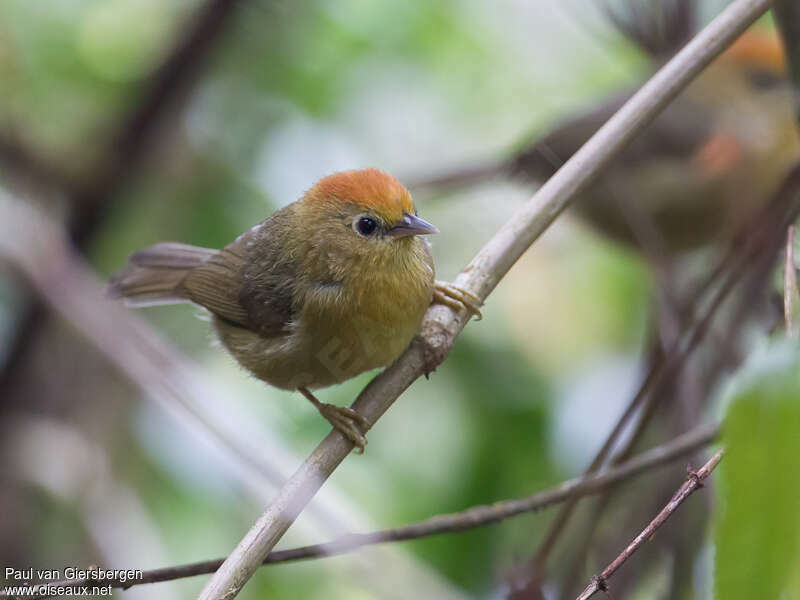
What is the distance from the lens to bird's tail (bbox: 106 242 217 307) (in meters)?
3.32

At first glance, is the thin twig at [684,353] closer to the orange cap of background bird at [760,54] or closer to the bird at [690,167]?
the bird at [690,167]

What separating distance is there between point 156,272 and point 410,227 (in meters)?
1.28

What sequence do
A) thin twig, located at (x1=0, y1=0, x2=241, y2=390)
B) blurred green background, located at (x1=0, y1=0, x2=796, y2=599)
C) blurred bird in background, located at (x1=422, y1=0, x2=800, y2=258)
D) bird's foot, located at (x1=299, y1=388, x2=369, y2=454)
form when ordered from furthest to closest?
thin twig, located at (x1=0, y1=0, x2=241, y2=390), blurred bird in background, located at (x1=422, y1=0, x2=800, y2=258), blurred green background, located at (x1=0, y1=0, x2=796, y2=599), bird's foot, located at (x1=299, y1=388, x2=369, y2=454)

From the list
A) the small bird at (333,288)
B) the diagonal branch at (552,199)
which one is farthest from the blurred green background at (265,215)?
the diagonal branch at (552,199)

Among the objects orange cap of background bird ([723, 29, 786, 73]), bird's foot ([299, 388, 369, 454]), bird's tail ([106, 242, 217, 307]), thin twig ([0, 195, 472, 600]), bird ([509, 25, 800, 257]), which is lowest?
thin twig ([0, 195, 472, 600])

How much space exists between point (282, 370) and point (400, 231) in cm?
58

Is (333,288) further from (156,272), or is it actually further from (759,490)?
(759,490)

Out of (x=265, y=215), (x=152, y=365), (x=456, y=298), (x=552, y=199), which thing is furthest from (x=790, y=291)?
(x=265, y=215)

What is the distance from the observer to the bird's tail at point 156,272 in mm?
3322

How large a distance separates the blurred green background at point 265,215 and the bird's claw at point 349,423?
2.65 ft

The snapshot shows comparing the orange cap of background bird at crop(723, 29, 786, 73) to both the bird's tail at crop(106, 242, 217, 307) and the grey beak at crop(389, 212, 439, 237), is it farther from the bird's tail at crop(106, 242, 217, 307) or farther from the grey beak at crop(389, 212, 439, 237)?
the bird's tail at crop(106, 242, 217, 307)

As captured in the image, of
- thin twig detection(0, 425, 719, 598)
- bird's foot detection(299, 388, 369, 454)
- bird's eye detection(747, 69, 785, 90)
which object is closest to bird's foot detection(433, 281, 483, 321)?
bird's foot detection(299, 388, 369, 454)

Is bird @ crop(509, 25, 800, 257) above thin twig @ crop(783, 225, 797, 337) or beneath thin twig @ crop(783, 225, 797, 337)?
above

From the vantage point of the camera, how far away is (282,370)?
269 centimetres
